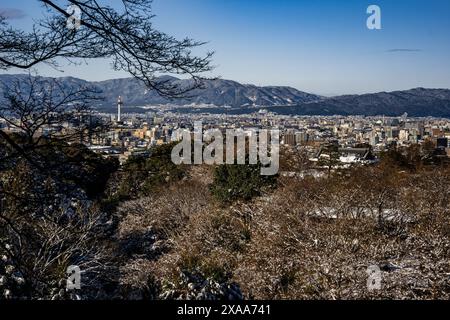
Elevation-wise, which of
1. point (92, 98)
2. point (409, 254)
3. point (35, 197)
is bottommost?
point (409, 254)

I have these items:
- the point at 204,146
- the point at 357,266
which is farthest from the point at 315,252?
the point at 204,146

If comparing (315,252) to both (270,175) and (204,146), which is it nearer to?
(270,175)

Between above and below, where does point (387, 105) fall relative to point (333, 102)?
below

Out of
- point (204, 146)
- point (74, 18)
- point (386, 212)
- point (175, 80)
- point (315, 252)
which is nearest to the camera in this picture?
point (74, 18)

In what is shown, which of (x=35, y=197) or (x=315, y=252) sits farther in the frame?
(x=315, y=252)

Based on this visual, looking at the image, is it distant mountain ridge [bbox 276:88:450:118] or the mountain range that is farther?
distant mountain ridge [bbox 276:88:450:118]

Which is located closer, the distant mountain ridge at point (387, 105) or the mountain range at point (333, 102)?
the mountain range at point (333, 102)

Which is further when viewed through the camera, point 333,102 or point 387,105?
point 333,102

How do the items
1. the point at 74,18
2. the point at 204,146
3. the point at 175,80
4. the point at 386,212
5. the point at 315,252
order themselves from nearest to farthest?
the point at 74,18
the point at 175,80
the point at 315,252
the point at 386,212
the point at 204,146

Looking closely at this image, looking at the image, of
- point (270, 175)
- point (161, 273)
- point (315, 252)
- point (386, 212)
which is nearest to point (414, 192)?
point (386, 212)

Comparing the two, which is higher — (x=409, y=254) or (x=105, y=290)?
(x=409, y=254)
